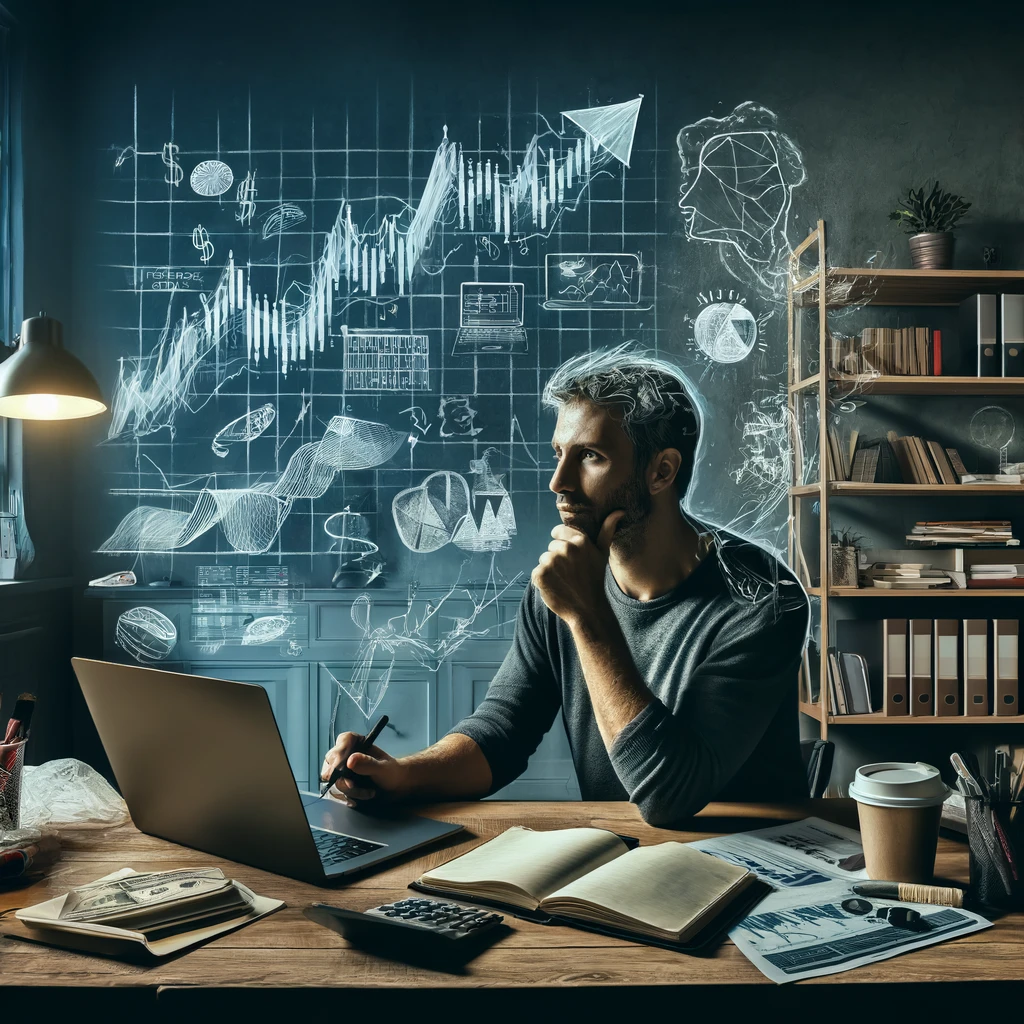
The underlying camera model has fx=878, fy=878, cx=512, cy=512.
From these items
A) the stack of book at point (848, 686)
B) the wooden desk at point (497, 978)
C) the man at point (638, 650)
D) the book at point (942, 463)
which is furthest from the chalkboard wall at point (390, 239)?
the wooden desk at point (497, 978)

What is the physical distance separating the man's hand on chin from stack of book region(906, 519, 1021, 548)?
7.25ft

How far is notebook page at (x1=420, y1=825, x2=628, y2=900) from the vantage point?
91 centimetres

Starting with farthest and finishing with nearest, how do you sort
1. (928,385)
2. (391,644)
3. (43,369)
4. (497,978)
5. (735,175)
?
(735,175)
(391,644)
(928,385)
(43,369)
(497,978)

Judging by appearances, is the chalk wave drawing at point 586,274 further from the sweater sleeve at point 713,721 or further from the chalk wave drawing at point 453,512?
the sweater sleeve at point 713,721

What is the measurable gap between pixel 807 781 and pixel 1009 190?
2.84 meters

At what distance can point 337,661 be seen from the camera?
3.26m

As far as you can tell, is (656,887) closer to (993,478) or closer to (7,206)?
(993,478)

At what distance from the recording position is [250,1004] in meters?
0.73

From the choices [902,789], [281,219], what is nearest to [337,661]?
[281,219]

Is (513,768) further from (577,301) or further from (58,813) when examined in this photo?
(577,301)

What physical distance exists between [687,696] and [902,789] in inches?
15.5

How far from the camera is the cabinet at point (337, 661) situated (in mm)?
3252

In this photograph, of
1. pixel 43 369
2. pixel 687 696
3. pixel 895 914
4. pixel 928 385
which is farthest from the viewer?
pixel 928 385

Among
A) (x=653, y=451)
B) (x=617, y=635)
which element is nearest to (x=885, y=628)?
(x=653, y=451)
